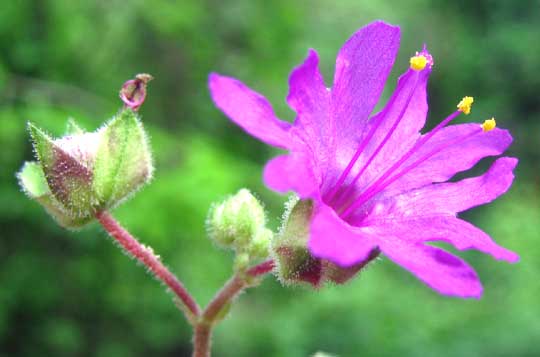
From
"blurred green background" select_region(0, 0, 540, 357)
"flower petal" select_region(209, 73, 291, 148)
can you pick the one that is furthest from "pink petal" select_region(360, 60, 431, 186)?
"blurred green background" select_region(0, 0, 540, 357)

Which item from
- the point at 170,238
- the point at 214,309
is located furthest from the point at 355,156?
the point at 170,238

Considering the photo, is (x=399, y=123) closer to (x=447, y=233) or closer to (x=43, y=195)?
(x=447, y=233)

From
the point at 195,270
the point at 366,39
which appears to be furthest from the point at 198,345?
the point at 195,270

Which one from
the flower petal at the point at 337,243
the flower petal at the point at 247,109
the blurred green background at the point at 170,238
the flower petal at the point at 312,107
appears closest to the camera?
the flower petal at the point at 337,243

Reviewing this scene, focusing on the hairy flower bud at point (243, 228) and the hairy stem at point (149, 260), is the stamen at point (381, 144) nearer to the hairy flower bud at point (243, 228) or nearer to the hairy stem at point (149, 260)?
the hairy flower bud at point (243, 228)

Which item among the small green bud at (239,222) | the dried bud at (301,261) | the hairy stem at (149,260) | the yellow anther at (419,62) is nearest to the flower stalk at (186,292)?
the hairy stem at (149,260)

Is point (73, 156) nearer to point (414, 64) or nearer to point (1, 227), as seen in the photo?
point (414, 64)
